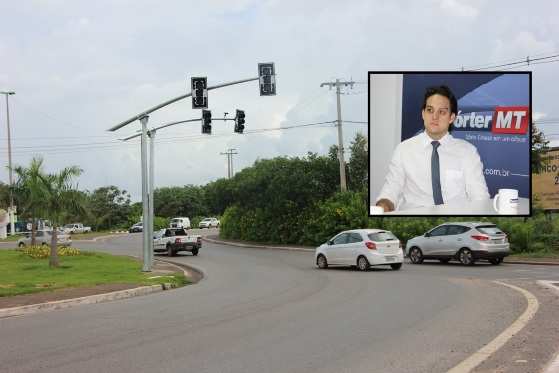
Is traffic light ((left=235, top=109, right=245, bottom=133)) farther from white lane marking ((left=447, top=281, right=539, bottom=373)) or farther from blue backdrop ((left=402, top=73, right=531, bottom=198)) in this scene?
white lane marking ((left=447, top=281, right=539, bottom=373))

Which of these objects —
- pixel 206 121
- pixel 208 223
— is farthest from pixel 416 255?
pixel 208 223

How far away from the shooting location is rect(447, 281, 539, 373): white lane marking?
790 centimetres

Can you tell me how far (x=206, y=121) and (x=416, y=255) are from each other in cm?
1031

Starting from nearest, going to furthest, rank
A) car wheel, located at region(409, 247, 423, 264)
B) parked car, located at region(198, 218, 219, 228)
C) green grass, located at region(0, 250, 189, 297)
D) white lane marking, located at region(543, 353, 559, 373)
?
white lane marking, located at region(543, 353, 559, 373) → green grass, located at region(0, 250, 189, 297) → car wheel, located at region(409, 247, 423, 264) → parked car, located at region(198, 218, 219, 228)

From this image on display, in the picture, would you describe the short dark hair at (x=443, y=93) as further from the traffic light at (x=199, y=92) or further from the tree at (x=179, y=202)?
the tree at (x=179, y=202)

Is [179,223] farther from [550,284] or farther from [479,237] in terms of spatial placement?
[550,284]

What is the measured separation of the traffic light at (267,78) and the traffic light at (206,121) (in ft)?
11.8

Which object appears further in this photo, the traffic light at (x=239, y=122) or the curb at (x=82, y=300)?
the traffic light at (x=239, y=122)

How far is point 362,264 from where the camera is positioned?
24.7 metres

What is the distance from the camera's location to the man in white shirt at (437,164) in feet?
82.2

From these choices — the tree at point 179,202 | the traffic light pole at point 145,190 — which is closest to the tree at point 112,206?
the tree at point 179,202

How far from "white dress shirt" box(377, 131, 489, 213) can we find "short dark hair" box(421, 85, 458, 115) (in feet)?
3.84

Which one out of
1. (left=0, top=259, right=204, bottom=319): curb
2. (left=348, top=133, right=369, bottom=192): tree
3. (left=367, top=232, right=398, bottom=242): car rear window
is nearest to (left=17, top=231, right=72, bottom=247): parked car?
(left=348, top=133, right=369, bottom=192): tree

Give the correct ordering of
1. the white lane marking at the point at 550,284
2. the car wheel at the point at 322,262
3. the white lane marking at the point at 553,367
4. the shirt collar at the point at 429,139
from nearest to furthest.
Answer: the white lane marking at the point at 553,367 → the white lane marking at the point at 550,284 → the shirt collar at the point at 429,139 → the car wheel at the point at 322,262
